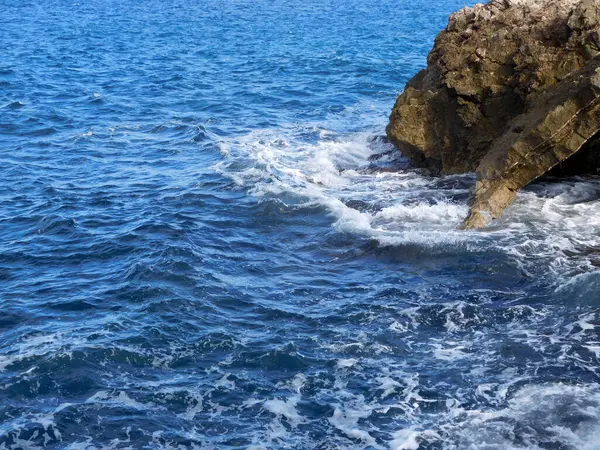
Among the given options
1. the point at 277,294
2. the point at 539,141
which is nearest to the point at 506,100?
the point at 539,141

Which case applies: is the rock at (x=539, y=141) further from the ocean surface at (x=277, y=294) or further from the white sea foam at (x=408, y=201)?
the ocean surface at (x=277, y=294)

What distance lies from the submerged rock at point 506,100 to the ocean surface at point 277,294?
2.72 feet

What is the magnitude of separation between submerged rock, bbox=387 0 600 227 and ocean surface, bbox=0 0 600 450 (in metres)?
0.83

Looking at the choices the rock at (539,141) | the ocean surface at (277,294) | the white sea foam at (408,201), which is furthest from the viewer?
the rock at (539,141)

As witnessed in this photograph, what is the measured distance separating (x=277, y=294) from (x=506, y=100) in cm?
776

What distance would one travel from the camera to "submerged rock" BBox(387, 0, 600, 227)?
16.0 m

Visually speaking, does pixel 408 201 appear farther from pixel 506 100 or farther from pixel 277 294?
pixel 277 294

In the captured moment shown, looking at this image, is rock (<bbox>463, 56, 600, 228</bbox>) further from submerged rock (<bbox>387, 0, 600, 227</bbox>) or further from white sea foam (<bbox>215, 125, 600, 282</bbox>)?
white sea foam (<bbox>215, 125, 600, 282</bbox>)

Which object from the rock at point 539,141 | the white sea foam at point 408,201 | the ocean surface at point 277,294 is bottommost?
the ocean surface at point 277,294

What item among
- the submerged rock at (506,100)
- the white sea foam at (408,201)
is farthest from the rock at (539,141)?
the white sea foam at (408,201)

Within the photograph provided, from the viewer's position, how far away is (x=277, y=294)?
1453 centimetres

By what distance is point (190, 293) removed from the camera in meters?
14.6

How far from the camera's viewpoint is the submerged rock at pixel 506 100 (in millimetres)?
16016

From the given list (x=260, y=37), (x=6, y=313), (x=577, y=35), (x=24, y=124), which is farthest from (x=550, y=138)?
(x=260, y=37)
